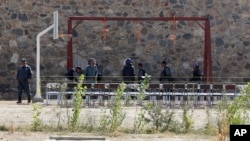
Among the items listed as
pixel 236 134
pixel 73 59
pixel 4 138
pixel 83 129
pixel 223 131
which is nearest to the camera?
pixel 236 134

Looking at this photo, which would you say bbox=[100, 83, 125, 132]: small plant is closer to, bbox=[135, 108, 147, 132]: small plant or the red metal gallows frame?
bbox=[135, 108, 147, 132]: small plant

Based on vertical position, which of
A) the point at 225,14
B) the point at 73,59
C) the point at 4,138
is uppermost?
the point at 225,14

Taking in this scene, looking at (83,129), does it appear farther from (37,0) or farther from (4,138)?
(37,0)

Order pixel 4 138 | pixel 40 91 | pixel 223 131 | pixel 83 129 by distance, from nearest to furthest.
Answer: pixel 223 131, pixel 4 138, pixel 83 129, pixel 40 91

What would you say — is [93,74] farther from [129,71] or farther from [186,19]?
[186,19]

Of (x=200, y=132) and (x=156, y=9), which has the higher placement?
(x=156, y=9)

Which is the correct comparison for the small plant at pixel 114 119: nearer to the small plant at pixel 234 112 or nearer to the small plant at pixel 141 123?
the small plant at pixel 141 123

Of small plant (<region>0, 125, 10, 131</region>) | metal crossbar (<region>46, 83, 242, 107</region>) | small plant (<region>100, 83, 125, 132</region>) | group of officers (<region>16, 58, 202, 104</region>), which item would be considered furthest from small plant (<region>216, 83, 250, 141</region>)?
group of officers (<region>16, 58, 202, 104</region>)

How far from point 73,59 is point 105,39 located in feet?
4.26

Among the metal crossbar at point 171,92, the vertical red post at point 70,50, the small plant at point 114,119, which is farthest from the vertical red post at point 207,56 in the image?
the small plant at point 114,119

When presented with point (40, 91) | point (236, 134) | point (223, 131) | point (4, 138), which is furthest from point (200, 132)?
point (40, 91)

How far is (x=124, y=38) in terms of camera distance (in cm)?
2550

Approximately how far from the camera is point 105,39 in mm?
25453

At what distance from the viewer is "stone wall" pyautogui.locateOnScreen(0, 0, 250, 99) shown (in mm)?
25359
